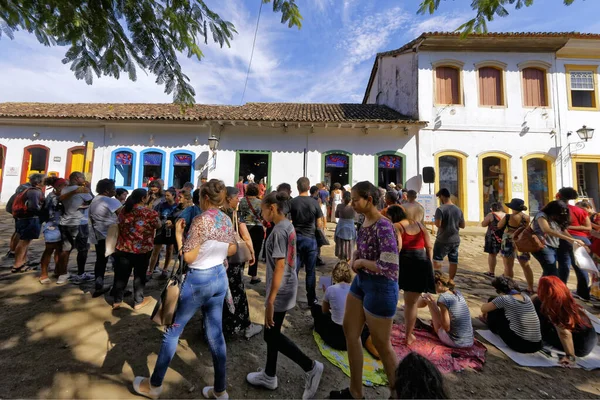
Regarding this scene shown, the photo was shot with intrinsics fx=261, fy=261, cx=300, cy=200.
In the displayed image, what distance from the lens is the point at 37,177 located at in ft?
15.5

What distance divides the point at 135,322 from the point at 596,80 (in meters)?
18.2

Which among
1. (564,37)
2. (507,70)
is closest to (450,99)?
(507,70)

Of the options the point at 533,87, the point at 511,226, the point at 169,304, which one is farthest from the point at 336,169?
the point at 169,304

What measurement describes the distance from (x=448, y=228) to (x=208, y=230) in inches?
173

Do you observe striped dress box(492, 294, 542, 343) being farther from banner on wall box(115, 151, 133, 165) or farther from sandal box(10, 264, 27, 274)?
banner on wall box(115, 151, 133, 165)

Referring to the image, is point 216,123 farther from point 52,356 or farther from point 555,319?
point 555,319

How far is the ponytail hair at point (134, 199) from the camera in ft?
11.8

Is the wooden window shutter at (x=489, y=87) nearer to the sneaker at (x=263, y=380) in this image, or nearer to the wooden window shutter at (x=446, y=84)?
the wooden window shutter at (x=446, y=84)

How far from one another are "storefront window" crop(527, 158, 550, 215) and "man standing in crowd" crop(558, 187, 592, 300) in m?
8.71

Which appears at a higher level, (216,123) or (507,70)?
(507,70)

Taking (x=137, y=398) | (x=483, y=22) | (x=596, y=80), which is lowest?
(x=137, y=398)

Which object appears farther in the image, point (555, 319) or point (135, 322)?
point (135, 322)

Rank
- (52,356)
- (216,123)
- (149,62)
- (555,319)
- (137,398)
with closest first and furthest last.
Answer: (137,398) → (52,356) → (555,319) → (149,62) → (216,123)

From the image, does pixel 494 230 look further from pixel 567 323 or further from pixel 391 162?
pixel 391 162
